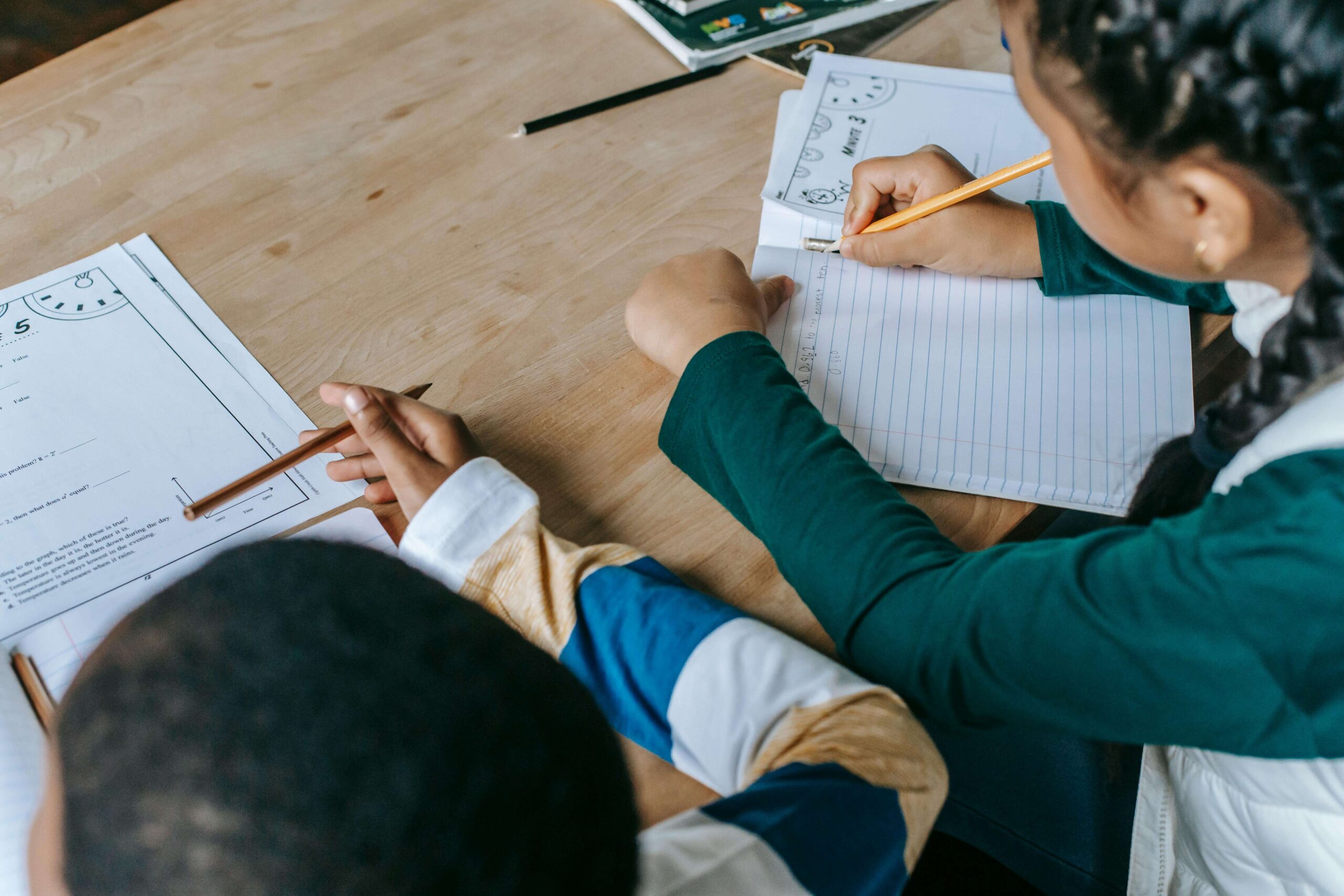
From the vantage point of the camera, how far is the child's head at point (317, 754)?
0.26 metres

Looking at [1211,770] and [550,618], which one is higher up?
[550,618]

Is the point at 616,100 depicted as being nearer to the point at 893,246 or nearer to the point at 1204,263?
the point at 893,246

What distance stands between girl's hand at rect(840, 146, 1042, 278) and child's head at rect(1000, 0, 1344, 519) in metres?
0.20

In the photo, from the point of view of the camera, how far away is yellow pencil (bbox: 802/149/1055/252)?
69 cm

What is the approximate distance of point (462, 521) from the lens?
1.77 feet

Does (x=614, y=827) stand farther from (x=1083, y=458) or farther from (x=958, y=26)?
(x=958, y=26)

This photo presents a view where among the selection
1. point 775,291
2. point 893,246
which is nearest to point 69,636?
point 775,291

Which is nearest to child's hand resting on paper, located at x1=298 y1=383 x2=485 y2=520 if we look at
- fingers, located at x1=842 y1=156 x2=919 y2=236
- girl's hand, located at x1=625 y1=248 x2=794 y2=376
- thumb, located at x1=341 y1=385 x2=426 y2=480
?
thumb, located at x1=341 y1=385 x2=426 y2=480

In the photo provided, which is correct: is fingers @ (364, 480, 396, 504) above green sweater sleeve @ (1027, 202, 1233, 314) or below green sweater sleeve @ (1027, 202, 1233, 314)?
below

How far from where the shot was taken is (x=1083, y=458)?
0.61m

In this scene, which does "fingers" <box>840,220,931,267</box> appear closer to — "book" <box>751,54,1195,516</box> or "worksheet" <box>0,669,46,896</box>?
"book" <box>751,54,1195,516</box>

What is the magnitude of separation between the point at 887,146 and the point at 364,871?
2.54 feet

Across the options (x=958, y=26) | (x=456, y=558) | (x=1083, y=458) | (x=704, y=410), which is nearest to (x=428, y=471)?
(x=456, y=558)

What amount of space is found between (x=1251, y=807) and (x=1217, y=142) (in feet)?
1.38
